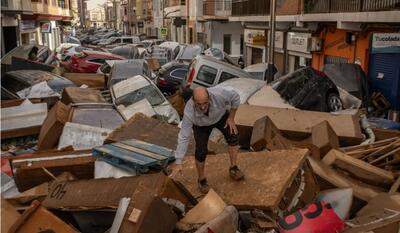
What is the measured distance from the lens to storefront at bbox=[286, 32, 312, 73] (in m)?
18.6

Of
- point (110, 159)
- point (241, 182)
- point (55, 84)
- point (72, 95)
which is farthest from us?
point (55, 84)

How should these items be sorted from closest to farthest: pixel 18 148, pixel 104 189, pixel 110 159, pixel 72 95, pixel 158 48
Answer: pixel 104 189 → pixel 110 159 → pixel 18 148 → pixel 72 95 → pixel 158 48

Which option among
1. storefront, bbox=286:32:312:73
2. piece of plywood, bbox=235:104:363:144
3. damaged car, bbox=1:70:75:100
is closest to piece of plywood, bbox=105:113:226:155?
piece of plywood, bbox=235:104:363:144

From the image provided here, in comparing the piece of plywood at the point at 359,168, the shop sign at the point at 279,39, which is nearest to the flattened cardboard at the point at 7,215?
the piece of plywood at the point at 359,168

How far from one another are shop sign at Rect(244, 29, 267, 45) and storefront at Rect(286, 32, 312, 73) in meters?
2.86

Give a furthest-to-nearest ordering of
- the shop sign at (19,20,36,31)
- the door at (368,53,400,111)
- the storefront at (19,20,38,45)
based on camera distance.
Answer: the storefront at (19,20,38,45), the shop sign at (19,20,36,31), the door at (368,53,400,111)

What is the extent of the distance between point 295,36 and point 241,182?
49.3ft

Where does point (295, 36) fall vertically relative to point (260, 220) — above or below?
above

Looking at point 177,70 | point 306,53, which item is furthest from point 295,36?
point 177,70

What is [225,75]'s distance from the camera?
14391mm

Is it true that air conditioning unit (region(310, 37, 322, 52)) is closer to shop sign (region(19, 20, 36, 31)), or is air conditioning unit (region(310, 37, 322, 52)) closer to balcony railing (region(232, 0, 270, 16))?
balcony railing (region(232, 0, 270, 16))

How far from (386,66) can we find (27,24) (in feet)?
82.7

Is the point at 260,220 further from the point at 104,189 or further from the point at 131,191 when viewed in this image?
the point at 104,189

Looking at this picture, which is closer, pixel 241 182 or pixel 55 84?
pixel 241 182
